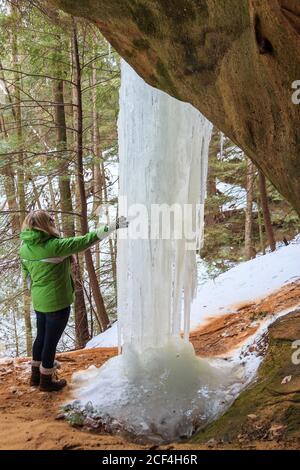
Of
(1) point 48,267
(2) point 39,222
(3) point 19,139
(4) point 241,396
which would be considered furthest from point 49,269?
(3) point 19,139

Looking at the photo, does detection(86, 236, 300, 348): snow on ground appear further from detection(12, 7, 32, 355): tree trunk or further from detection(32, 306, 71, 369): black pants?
detection(12, 7, 32, 355): tree trunk

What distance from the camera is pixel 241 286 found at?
737cm

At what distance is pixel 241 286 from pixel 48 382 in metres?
4.19

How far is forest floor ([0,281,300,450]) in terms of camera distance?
271 cm

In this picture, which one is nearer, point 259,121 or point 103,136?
point 259,121

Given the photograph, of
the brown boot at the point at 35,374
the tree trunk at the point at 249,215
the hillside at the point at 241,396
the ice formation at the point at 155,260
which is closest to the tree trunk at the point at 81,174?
the hillside at the point at 241,396

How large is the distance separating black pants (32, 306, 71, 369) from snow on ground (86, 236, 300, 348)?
2203 millimetres

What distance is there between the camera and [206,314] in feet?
21.8

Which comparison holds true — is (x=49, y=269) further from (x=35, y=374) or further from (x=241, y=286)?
(x=241, y=286)

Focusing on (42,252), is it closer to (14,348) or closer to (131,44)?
(131,44)

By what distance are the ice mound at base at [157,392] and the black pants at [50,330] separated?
18.7 inches
